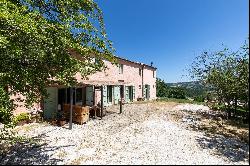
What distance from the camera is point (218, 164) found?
9.12 meters

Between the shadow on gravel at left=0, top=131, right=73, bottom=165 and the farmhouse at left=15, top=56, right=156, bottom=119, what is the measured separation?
4482 millimetres

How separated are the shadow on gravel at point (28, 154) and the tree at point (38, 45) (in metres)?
2.48

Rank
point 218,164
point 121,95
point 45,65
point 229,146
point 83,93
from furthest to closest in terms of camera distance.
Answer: point 121,95 → point 83,93 → point 229,146 → point 45,65 → point 218,164

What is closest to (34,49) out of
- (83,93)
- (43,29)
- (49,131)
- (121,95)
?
(43,29)

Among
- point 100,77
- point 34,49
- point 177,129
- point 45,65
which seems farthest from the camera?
point 100,77

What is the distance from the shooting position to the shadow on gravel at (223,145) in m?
10.8

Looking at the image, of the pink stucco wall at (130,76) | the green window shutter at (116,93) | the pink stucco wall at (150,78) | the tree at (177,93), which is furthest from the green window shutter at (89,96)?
the tree at (177,93)

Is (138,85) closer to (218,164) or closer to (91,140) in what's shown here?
(91,140)

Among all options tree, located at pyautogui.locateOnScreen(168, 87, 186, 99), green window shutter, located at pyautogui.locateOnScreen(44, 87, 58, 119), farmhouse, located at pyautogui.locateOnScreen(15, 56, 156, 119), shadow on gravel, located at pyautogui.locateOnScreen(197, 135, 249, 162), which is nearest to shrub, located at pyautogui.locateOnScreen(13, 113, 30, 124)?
farmhouse, located at pyautogui.locateOnScreen(15, 56, 156, 119)

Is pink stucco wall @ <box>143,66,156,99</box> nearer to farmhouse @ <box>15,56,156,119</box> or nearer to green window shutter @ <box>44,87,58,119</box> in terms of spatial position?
farmhouse @ <box>15,56,156,119</box>

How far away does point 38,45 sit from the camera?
34.4 ft

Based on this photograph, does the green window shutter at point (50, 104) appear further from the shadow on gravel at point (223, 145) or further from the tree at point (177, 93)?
the tree at point (177, 93)

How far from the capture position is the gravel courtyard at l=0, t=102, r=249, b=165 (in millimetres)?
10680

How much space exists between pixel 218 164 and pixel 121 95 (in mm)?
24538
